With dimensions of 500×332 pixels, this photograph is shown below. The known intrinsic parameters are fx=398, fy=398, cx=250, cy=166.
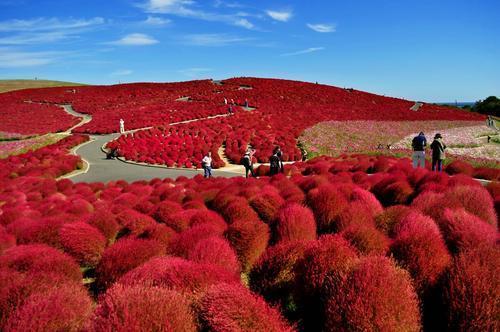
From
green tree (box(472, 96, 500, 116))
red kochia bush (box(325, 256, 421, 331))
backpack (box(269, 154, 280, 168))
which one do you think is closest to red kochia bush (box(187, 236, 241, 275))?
red kochia bush (box(325, 256, 421, 331))

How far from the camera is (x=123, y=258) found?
16.7 feet

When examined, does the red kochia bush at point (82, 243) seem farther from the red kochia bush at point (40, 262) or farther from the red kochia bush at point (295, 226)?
the red kochia bush at point (295, 226)

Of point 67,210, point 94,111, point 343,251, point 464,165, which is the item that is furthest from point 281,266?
point 94,111

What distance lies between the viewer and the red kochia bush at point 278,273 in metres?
4.32

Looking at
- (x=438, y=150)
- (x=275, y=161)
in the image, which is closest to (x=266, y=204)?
(x=438, y=150)

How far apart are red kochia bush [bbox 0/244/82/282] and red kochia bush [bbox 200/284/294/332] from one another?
8.45ft

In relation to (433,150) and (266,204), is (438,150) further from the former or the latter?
(266,204)

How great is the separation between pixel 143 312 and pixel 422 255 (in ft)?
8.88

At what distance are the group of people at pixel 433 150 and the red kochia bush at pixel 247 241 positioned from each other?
391 inches

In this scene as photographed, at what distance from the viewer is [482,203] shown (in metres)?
6.24

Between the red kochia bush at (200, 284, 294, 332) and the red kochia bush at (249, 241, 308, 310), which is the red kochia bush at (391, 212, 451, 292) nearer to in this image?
the red kochia bush at (249, 241, 308, 310)

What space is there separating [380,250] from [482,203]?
2945 millimetres

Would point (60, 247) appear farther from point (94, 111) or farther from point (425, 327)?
point (94, 111)

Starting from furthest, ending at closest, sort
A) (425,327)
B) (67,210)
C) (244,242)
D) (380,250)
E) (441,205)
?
(67,210)
(441,205)
(244,242)
(380,250)
(425,327)
